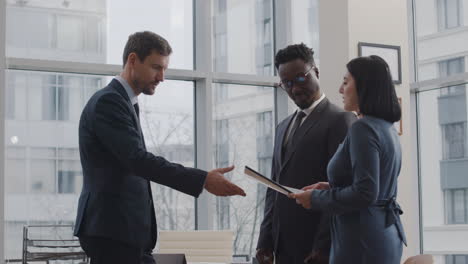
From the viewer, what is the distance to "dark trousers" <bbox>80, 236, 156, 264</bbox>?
261 cm

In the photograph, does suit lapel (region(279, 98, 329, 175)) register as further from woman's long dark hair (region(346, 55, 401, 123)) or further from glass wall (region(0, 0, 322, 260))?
glass wall (region(0, 0, 322, 260))

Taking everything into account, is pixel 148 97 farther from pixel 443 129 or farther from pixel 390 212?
pixel 390 212

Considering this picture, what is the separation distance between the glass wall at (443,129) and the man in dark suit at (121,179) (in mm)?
4514

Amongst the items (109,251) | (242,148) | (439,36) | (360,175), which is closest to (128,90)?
(109,251)

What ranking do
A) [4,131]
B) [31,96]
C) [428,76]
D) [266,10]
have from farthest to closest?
[266,10], [428,76], [31,96], [4,131]

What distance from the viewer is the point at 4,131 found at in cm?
624

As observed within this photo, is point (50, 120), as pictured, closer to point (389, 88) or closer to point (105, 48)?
point (105, 48)

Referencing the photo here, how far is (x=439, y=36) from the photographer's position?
23.0ft

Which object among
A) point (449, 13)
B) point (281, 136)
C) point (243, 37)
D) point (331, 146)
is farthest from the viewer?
point (243, 37)

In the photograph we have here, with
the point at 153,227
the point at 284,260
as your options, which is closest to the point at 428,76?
the point at 284,260

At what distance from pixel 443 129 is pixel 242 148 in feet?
6.45

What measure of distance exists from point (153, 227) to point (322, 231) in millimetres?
708

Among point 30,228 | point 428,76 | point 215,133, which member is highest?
point 428,76

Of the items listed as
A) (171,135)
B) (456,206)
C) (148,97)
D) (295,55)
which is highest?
(148,97)
